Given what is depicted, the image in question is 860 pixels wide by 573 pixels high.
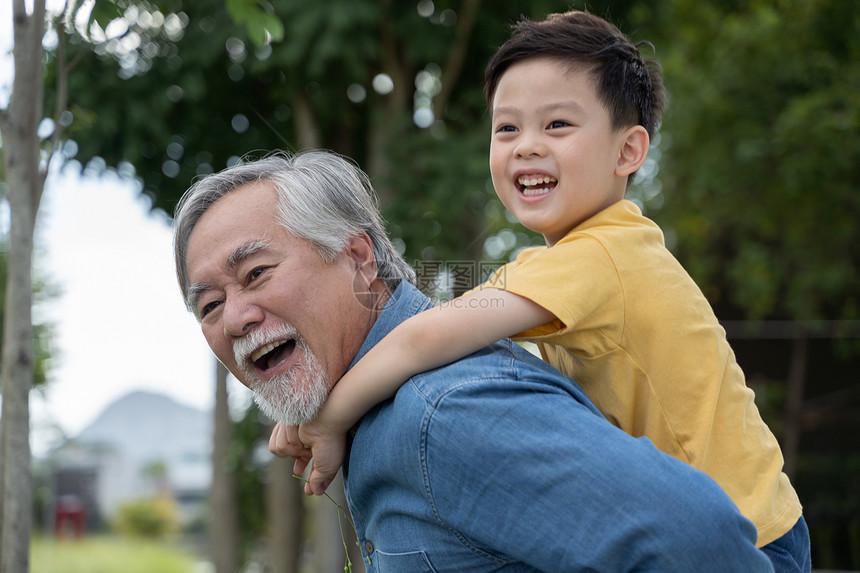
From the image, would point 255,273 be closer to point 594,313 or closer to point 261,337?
point 261,337

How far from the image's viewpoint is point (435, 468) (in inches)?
49.9

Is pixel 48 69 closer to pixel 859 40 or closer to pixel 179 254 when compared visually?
pixel 179 254

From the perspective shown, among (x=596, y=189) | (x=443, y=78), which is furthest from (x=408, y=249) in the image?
(x=596, y=189)

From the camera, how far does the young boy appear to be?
1.45 meters

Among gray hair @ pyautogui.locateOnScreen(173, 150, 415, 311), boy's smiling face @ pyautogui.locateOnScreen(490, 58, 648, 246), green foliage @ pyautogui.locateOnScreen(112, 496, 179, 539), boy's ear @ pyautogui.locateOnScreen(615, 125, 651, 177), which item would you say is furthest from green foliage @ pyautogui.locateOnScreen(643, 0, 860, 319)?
green foliage @ pyautogui.locateOnScreen(112, 496, 179, 539)

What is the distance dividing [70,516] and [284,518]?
334 centimetres

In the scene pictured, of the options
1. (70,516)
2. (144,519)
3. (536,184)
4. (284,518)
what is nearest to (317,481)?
(536,184)

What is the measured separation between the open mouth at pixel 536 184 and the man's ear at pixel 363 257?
0.36 meters

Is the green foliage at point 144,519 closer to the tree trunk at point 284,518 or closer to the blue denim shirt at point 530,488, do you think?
the tree trunk at point 284,518

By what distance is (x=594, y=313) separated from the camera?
4.83 ft

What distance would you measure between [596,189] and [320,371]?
2.22 feet

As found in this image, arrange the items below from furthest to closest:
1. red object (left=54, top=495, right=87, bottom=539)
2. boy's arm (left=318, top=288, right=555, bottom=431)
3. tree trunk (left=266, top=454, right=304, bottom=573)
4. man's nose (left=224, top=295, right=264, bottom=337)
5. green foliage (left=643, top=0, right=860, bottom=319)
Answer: red object (left=54, top=495, right=87, bottom=539)
green foliage (left=643, top=0, right=860, bottom=319)
tree trunk (left=266, top=454, right=304, bottom=573)
man's nose (left=224, top=295, right=264, bottom=337)
boy's arm (left=318, top=288, right=555, bottom=431)

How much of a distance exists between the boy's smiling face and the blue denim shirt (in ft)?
1.50

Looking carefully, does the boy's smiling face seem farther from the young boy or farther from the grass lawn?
the grass lawn
